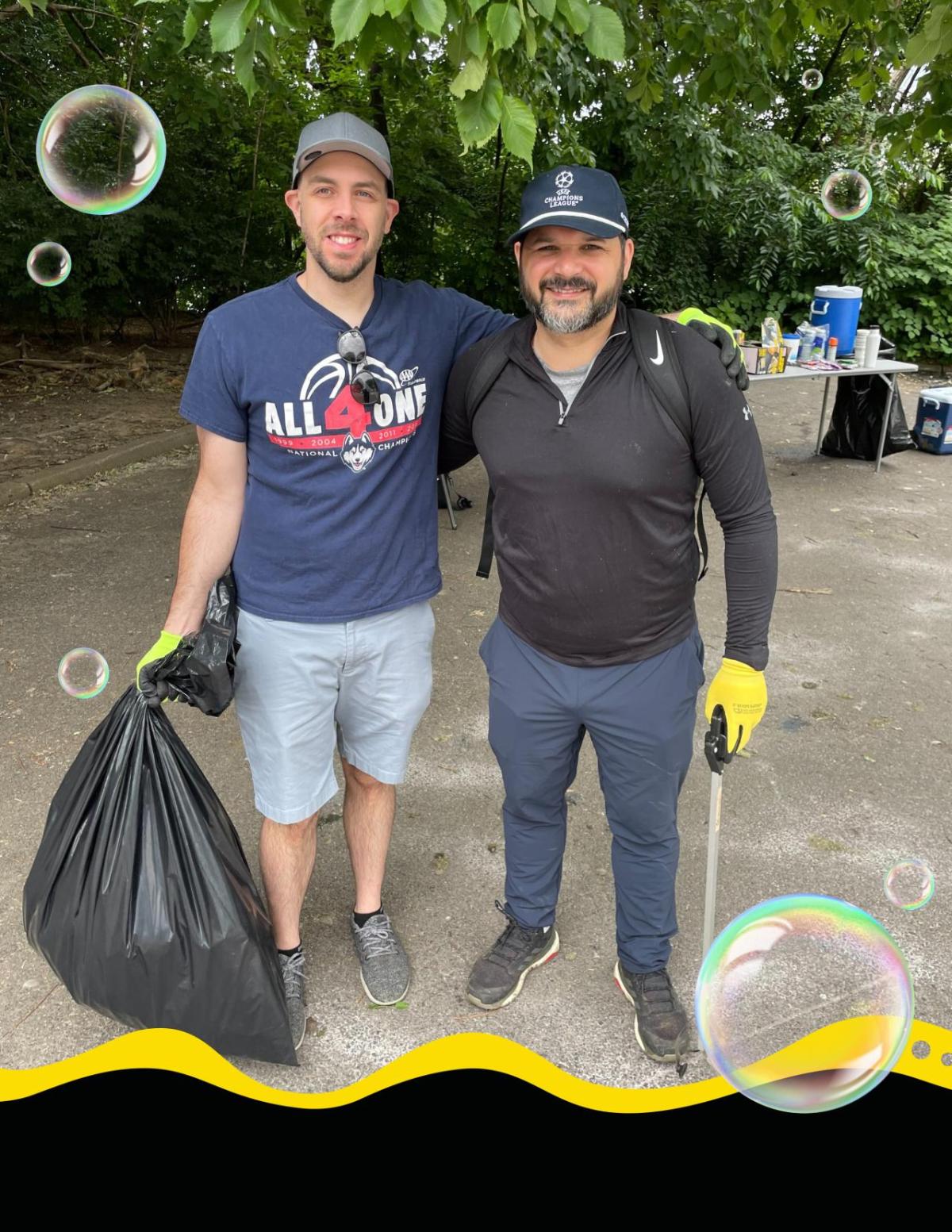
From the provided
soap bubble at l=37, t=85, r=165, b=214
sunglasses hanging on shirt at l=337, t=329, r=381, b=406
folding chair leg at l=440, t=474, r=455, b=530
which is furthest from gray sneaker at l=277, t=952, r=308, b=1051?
folding chair leg at l=440, t=474, r=455, b=530

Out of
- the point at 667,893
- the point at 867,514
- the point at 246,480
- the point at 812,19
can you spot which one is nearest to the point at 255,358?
the point at 246,480

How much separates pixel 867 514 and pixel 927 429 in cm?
207

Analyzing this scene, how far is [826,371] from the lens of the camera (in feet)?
24.4

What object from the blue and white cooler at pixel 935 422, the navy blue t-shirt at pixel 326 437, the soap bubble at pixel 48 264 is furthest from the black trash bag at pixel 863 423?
the navy blue t-shirt at pixel 326 437

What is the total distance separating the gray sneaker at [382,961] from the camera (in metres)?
2.79

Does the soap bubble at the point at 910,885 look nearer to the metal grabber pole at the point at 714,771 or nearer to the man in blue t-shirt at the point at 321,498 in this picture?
the metal grabber pole at the point at 714,771

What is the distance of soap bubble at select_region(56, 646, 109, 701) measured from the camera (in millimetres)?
3609

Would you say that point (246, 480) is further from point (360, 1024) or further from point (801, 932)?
point (801, 932)

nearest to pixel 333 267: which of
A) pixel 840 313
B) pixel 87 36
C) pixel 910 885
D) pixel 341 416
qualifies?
pixel 341 416

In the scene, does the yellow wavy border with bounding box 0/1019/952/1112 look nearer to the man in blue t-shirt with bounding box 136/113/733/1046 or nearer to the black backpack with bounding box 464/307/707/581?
the man in blue t-shirt with bounding box 136/113/733/1046

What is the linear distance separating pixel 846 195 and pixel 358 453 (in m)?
5.01

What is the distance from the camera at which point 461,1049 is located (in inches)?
105

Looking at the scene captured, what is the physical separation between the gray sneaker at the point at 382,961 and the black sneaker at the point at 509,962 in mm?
183

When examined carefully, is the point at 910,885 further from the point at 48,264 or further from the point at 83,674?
the point at 48,264
